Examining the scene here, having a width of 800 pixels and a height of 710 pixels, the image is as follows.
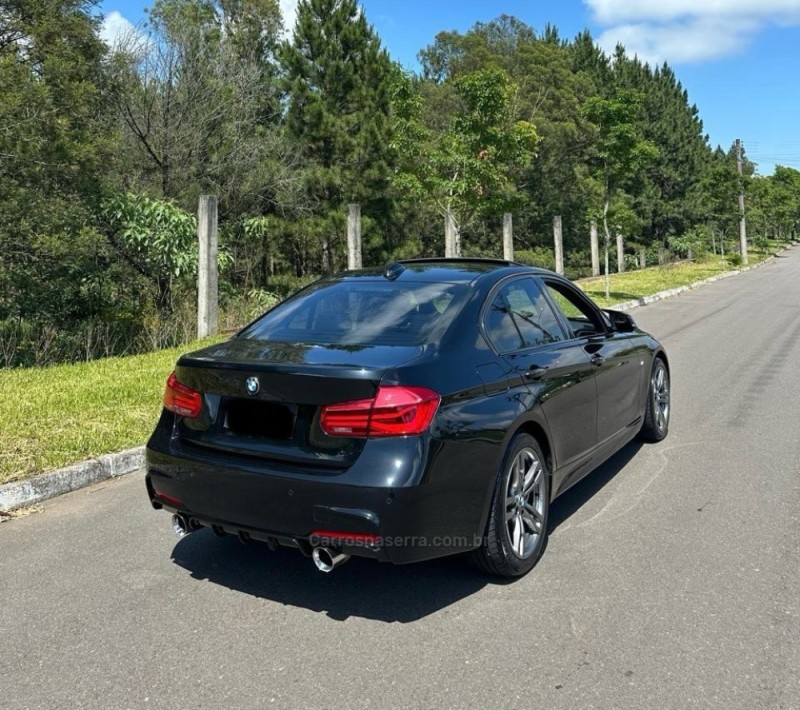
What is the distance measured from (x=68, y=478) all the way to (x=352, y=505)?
3.06m

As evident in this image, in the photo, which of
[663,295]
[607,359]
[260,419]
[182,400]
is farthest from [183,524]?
[663,295]

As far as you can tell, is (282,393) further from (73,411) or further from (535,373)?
(73,411)

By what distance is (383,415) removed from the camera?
3152 millimetres

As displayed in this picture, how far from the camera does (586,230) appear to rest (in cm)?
4450

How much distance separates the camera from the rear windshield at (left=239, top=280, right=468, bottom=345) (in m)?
3.75

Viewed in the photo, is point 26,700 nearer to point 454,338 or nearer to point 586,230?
point 454,338

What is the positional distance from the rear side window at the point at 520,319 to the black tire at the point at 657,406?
180 centimetres

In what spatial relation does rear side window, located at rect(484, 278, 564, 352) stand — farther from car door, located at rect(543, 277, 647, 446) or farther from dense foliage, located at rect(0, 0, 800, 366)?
dense foliage, located at rect(0, 0, 800, 366)

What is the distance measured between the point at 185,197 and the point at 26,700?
57.8 feet

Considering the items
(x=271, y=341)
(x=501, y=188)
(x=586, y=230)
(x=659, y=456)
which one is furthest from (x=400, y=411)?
(x=586, y=230)

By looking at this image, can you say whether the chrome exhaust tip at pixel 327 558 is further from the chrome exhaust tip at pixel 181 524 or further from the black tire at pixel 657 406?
the black tire at pixel 657 406

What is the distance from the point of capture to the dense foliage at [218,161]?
42.1ft

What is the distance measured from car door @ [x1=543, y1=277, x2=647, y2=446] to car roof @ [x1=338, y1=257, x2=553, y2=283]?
0.40m

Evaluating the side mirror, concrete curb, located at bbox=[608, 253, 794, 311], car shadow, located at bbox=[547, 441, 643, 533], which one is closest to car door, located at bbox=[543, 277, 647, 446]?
the side mirror
